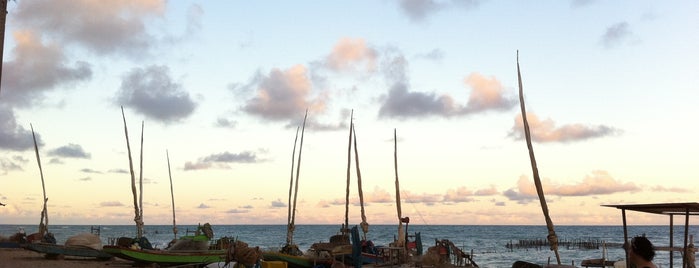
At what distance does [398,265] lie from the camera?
3288cm

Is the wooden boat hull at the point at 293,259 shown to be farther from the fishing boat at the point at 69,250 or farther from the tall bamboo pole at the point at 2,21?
the tall bamboo pole at the point at 2,21

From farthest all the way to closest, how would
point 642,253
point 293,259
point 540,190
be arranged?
point 293,259 → point 540,190 → point 642,253

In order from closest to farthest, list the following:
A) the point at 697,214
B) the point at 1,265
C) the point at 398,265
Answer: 1. the point at 697,214
2. the point at 398,265
3. the point at 1,265

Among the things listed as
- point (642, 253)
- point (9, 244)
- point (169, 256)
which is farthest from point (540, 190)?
point (9, 244)

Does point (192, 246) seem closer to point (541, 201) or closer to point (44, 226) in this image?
point (541, 201)

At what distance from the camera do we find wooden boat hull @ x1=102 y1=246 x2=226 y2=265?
35494 millimetres

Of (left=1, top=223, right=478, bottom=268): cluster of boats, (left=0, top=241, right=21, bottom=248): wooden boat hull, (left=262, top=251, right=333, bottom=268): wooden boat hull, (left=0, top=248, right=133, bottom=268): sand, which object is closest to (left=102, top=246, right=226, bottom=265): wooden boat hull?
(left=1, top=223, right=478, bottom=268): cluster of boats

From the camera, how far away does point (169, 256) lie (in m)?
36.3

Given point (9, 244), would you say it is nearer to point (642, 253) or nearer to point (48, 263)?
point (48, 263)

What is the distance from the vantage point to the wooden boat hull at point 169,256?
35.5 m

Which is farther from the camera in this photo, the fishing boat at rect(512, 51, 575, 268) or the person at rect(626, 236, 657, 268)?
the fishing boat at rect(512, 51, 575, 268)

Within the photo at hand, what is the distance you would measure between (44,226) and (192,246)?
3514cm

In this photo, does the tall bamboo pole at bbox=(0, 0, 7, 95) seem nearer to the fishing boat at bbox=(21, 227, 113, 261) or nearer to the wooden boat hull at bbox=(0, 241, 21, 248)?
the fishing boat at bbox=(21, 227, 113, 261)

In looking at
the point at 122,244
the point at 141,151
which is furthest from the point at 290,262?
the point at 141,151
